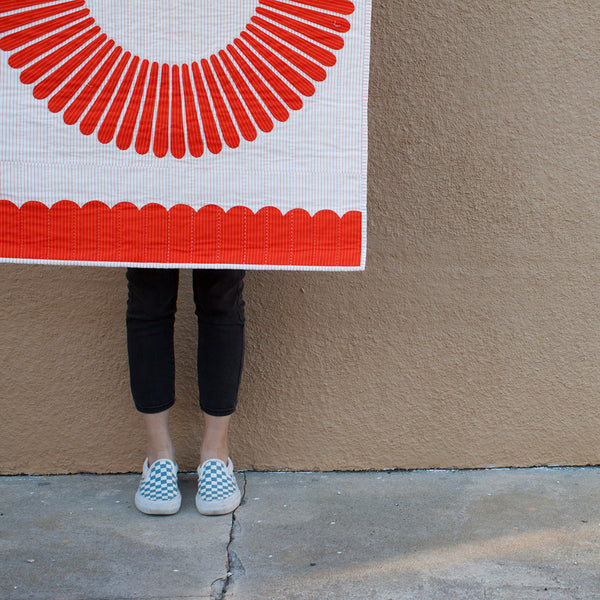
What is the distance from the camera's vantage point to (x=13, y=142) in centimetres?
180

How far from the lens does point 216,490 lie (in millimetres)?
2066

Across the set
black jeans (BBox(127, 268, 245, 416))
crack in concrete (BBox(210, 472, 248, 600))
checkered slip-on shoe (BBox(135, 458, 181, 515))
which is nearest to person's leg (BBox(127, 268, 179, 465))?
black jeans (BBox(127, 268, 245, 416))

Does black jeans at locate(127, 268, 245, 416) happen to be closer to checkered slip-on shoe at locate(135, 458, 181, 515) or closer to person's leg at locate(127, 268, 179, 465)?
person's leg at locate(127, 268, 179, 465)

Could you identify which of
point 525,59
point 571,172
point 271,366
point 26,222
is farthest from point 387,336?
point 26,222

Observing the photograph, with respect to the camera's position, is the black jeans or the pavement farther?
the black jeans

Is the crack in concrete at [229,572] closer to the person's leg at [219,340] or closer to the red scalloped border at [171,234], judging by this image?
the person's leg at [219,340]

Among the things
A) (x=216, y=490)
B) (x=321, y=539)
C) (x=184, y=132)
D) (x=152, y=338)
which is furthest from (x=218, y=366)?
(x=184, y=132)

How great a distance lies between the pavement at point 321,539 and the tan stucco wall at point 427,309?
0.13 metres

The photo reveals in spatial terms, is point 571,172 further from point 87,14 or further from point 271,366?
point 87,14

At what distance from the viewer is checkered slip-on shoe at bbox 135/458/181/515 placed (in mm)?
2043

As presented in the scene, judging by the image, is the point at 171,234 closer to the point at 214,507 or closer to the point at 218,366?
the point at 218,366

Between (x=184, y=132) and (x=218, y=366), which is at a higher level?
(x=184, y=132)

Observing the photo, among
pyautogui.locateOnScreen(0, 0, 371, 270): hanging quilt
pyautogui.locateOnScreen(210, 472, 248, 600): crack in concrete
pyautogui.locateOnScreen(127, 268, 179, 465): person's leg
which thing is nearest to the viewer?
pyautogui.locateOnScreen(210, 472, 248, 600): crack in concrete

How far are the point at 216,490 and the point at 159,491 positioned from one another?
0.17m
